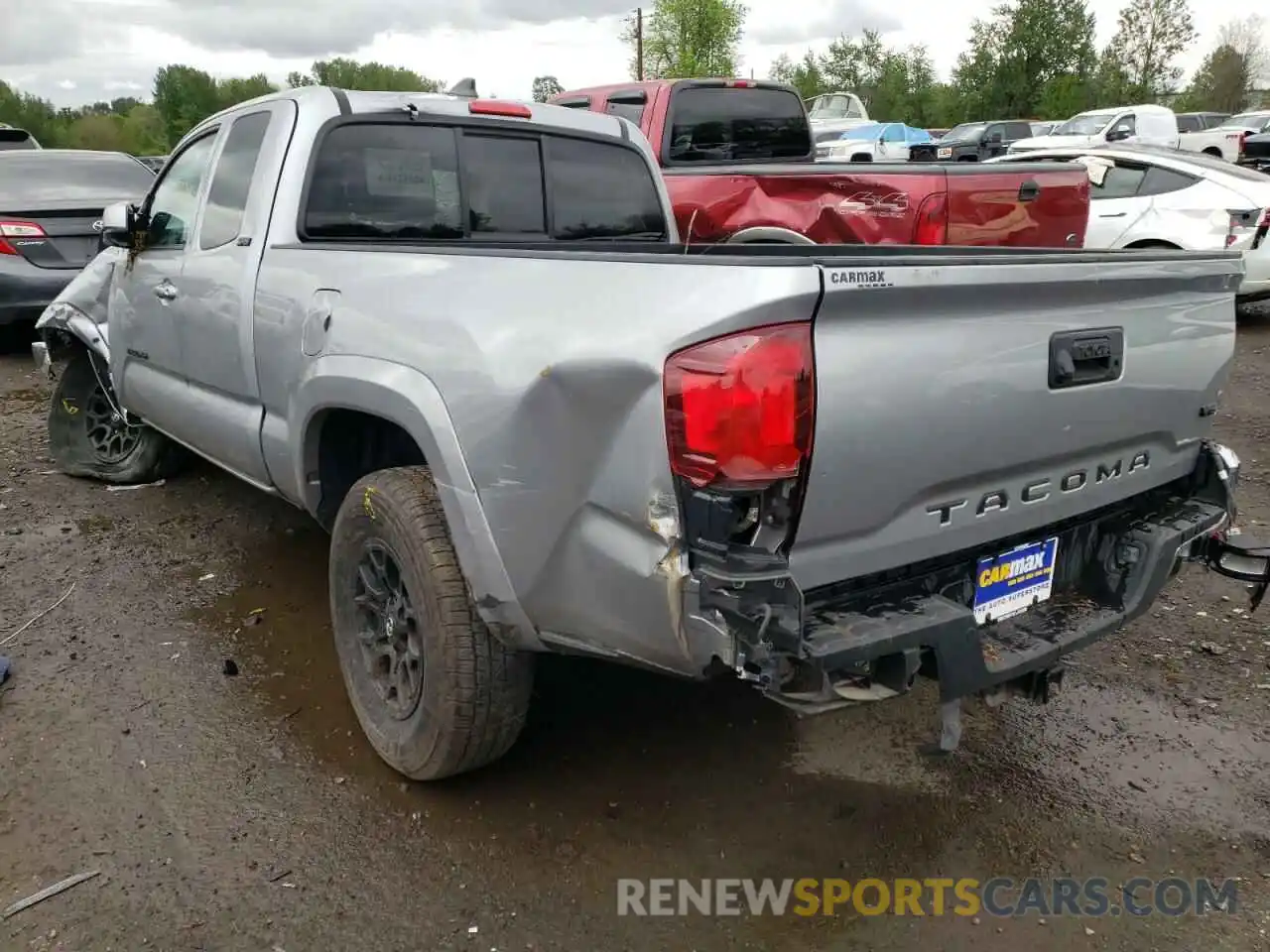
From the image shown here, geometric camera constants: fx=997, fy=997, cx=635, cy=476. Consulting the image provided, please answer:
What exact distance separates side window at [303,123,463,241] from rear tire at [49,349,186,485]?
2.65 m

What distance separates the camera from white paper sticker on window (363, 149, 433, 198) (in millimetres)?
3637

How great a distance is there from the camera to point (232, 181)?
12.8 ft

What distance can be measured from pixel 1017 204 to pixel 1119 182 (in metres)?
4.08

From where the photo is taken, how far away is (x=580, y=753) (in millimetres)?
3090

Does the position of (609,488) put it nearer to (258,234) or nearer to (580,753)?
(580,753)

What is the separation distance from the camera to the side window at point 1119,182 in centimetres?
933

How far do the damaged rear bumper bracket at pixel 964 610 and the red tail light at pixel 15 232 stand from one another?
843 centimetres

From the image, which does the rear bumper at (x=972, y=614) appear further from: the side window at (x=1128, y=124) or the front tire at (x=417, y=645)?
the side window at (x=1128, y=124)

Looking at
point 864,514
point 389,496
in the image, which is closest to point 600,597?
point 864,514

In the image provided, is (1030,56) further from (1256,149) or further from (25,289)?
(25,289)

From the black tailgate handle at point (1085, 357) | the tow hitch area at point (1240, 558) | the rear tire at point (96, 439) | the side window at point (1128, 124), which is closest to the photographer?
the black tailgate handle at point (1085, 357)

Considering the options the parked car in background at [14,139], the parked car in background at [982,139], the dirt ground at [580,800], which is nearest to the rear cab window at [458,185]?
the dirt ground at [580,800]

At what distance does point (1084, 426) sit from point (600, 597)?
128cm

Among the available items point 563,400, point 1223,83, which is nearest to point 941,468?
point 563,400
